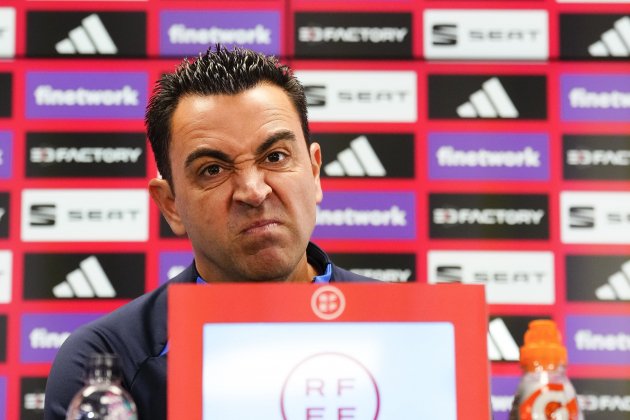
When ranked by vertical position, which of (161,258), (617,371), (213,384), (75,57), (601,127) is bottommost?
(617,371)

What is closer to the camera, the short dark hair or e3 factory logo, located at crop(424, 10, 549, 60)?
the short dark hair

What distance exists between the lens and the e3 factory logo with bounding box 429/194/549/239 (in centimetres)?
218

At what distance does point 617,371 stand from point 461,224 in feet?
1.79

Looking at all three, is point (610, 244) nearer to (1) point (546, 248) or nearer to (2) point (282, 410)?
(1) point (546, 248)

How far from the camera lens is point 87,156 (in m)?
2.19

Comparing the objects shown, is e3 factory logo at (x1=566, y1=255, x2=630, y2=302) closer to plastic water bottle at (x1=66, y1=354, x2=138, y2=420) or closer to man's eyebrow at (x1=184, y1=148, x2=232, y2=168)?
man's eyebrow at (x1=184, y1=148, x2=232, y2=168)

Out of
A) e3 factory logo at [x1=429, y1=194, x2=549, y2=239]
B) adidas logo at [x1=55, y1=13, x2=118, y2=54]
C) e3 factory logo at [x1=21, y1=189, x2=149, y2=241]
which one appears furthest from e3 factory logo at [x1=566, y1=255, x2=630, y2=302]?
adidas logo at [x1=55, y1=13, x2=118, y2=54]

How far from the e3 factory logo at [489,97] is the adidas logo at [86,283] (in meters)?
0.96

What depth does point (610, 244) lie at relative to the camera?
85.7 inches

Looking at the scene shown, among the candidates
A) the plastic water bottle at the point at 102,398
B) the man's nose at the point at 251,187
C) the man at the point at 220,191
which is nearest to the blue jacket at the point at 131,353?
the man at the point at 220,191

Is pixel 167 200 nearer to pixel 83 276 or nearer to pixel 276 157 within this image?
pixel 276 157

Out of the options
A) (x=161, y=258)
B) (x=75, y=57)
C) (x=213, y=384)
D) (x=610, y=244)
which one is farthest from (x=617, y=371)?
(x=213, y=384)

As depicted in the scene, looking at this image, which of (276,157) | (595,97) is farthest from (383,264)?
(276,157)

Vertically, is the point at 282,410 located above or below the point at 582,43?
below
